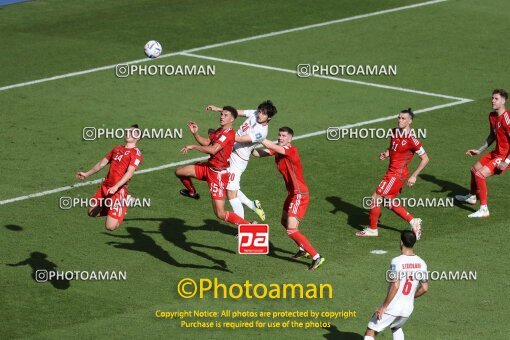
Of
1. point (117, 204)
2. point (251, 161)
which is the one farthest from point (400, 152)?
point (117, 204)

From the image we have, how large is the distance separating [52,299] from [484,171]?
9563mm

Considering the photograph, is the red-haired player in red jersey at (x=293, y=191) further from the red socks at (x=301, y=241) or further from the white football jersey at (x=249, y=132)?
the white football jersey at (x=249, y=132)

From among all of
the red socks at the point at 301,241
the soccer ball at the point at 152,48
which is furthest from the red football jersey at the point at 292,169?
the soccer ball at the point at 152,48

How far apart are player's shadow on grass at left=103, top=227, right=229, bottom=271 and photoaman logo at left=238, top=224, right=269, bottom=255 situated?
0.81 metres

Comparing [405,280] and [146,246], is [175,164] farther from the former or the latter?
[405,280]

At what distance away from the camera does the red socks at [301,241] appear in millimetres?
22109

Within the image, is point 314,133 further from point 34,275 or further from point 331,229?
point 34,275

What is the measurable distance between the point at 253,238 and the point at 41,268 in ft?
12.7

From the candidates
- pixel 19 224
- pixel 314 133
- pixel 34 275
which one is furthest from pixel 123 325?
pixel 314 133

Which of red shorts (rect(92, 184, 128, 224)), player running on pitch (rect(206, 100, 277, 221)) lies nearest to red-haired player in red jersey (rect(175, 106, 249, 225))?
player running on pitch (rect(206, 100, 277, 221))

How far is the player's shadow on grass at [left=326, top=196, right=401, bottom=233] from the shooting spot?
24.8 meters

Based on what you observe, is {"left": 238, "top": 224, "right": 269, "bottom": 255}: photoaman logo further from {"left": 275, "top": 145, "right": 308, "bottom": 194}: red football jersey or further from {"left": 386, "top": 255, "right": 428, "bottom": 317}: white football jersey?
{"left": 386, "top": 255, "right": 428, "bottom": 317}: white football jersey

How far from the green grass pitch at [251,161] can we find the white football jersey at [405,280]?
1.62 m

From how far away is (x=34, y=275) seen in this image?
21859 millimetres
